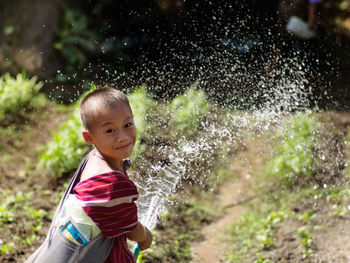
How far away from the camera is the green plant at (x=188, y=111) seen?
4.51m

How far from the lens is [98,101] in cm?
184

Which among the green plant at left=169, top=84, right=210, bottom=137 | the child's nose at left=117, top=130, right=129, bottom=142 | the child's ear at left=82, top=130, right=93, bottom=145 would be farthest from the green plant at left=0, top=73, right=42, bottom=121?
the child's nose at left=117, top=130, right=129, bottom=142

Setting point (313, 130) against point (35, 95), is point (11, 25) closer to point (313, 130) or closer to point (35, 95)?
point (35, 95)

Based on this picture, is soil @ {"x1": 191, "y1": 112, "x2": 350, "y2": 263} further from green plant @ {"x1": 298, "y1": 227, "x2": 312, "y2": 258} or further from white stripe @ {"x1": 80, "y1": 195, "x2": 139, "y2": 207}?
white stripe @ {"x1": 80, "y1": 195, "x2": 139, "y2": 207}

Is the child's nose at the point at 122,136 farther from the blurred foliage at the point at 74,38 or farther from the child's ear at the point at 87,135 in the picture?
the blurred foliage at the point at 74,38

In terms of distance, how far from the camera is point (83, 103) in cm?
190

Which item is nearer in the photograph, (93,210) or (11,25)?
(93,210)

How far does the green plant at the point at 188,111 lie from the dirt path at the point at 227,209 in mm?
570

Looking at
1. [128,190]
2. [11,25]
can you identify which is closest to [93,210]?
[128,190]

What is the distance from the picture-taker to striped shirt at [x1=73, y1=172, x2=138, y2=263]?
177 centimetres

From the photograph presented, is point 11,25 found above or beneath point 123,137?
above

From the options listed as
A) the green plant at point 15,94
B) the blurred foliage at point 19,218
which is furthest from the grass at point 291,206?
the green plant at point 15,94

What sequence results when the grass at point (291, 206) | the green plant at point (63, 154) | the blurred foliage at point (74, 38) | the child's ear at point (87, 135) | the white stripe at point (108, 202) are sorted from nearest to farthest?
the white stripe at point (108, 202) < the child's ear at point (87, 135) < the grass at point (291, 206) < the green plant at point (63, 154) < the blurred foliage at point (74, 38)

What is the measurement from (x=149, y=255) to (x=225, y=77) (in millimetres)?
2553
